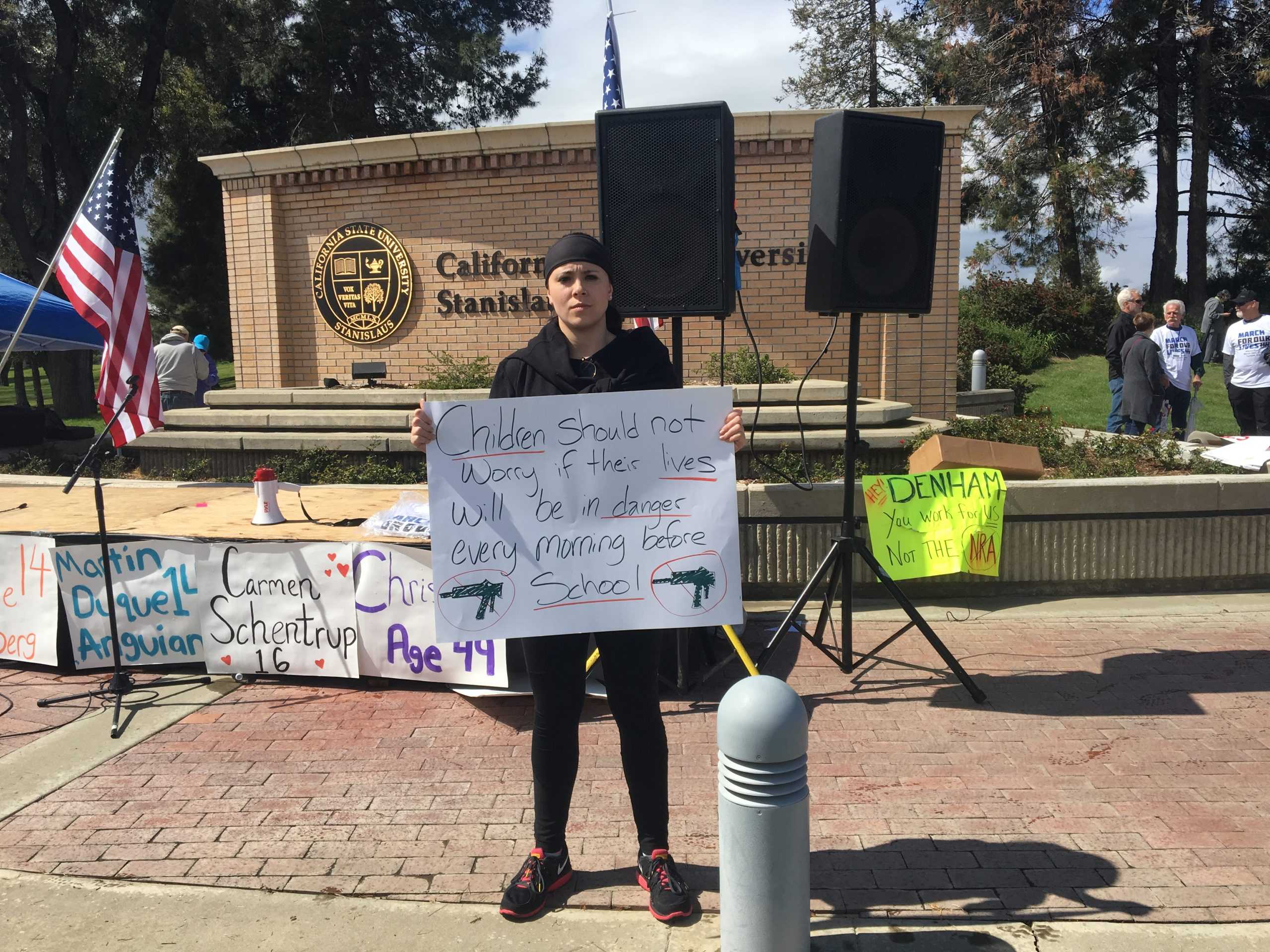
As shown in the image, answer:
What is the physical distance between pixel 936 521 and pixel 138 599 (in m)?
4.24

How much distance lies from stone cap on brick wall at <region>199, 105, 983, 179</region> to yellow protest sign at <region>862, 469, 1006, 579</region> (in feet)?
16.9

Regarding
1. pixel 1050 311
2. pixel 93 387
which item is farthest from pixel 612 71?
pixel 93 387

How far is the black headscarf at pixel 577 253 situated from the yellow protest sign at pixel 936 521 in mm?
2590

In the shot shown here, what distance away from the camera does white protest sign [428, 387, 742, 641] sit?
3.13 metres

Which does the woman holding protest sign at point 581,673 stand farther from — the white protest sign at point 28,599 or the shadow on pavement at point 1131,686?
the white protest sign at point 28,599

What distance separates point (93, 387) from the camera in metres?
23.0

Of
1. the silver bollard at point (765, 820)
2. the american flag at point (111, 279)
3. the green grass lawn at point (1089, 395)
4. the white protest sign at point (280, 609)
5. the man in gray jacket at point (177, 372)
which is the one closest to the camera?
the silver bollard at point (765, 820)

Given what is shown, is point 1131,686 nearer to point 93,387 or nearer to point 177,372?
point 177,372

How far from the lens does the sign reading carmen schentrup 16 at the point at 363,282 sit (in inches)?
425

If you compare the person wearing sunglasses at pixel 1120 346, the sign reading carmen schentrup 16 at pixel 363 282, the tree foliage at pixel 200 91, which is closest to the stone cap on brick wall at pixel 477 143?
the sign reading carmen schentrup 16 at pixel 363 282

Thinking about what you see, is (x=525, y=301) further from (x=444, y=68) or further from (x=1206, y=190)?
(x=1206, y=190)

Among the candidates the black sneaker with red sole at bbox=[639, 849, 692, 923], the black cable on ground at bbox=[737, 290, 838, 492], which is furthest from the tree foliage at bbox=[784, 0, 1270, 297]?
the black sneaker with red sole at bbox=[639, 849, 692, 923]

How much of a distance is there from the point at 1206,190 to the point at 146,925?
27.2 m

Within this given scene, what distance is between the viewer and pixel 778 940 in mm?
2643
